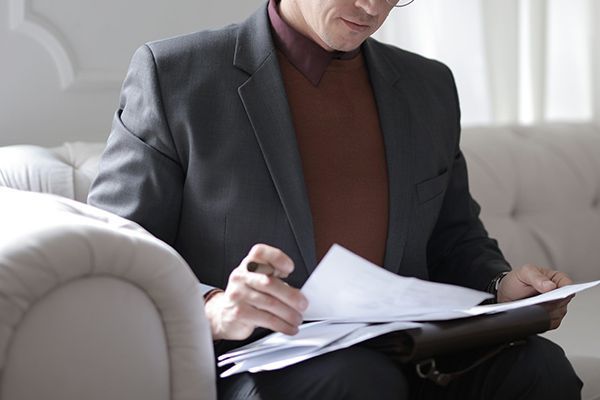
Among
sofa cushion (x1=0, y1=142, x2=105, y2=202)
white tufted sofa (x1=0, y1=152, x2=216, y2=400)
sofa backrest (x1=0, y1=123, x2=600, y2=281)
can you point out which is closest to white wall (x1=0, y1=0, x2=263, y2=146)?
sofa cushion (x1=0, y1=142, x2=105, y2=202)

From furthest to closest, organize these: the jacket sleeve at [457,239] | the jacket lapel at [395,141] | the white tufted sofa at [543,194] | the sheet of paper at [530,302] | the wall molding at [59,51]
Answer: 1. the white tufted sofa at [543,194]
2. the wall molding at [59,51]
3. the jacket sleeve at [457,239]
4. the jacket lapel at [395,141]
5. the sheet of paper at [530,302]

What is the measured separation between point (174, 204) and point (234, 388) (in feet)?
1.01

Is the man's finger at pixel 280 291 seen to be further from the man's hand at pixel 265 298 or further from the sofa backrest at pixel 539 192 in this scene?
the sofa backrest at pixel 539 192

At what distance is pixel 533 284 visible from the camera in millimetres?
1456

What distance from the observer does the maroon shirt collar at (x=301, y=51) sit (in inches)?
62.3

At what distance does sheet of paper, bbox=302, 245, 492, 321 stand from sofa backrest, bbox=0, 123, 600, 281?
3.32 ft

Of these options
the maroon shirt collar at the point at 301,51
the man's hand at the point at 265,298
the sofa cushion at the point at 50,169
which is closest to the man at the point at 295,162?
the maroon shirt collar at the point at 301,51

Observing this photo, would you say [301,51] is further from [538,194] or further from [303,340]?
[538,194]

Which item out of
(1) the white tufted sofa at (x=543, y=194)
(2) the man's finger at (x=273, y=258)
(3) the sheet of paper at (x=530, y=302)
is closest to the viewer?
(2) the man's finger at (x=273, y=258)

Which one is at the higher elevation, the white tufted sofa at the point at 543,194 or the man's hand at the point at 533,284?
the man's hand at the point at 533,284

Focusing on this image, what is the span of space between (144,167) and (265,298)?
35 centimetres

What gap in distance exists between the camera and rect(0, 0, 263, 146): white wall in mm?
2010

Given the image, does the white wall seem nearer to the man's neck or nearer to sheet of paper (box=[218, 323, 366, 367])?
the man's neck

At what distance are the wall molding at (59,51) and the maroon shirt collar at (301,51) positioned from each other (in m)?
0.62
